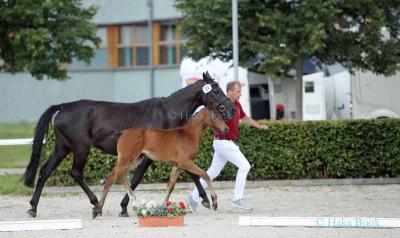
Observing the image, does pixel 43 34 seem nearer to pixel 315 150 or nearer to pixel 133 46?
pixel 315 150

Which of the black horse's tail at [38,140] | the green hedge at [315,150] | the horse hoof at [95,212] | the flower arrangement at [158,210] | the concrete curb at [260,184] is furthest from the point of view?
the green hedge at [315,150]

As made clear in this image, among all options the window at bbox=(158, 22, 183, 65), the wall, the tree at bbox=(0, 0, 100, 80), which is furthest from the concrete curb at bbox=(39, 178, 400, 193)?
the wall

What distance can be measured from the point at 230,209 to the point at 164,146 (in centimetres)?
183

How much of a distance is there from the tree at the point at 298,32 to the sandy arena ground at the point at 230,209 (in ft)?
20.8

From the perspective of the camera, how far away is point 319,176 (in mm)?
16578

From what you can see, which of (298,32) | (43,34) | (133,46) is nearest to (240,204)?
(298,32)

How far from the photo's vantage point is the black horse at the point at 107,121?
40.9 feet

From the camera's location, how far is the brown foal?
38.7ft

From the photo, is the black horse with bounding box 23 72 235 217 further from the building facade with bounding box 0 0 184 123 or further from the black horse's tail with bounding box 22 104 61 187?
the building facade with bounding box 0 0 184 123

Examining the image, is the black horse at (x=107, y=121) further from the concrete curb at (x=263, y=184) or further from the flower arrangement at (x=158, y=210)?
the concrete curb at (x=263, y=184)

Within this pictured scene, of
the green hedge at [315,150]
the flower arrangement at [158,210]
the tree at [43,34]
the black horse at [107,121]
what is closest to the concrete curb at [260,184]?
the green hedge at [315,150]

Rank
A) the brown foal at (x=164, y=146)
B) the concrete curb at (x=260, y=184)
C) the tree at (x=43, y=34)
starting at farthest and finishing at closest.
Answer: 1. the tree at (x=43, y=34)
2. the concrete curb at (x=260, y=184)
3. the brown foal at (x=164, y=146)

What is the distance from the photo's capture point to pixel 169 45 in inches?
1660

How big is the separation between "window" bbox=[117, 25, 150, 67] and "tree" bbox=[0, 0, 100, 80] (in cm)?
1413
